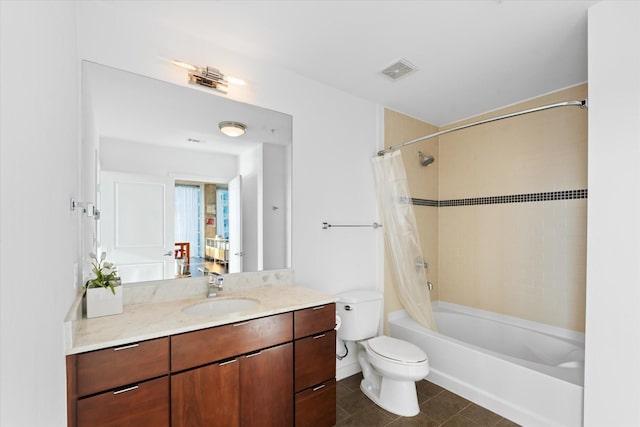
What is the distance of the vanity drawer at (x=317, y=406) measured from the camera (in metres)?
1.82

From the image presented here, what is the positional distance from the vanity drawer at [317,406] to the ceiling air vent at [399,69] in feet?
7.43

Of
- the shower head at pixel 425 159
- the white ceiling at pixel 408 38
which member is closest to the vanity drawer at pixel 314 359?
the white ceiling at pixel 408 38

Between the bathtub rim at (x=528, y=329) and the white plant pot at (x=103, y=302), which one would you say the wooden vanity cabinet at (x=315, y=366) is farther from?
the bathtub rim at (x=528, y=329)

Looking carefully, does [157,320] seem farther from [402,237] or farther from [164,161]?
[402,237]

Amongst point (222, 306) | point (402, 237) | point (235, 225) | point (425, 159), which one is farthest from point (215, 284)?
point (425, 159)

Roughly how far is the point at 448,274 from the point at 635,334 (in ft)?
6.44

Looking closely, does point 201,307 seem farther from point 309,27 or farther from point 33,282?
point 309,27

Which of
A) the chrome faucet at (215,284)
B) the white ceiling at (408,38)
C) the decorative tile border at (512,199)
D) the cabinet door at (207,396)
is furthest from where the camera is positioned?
the decorative tile border at (512,199)

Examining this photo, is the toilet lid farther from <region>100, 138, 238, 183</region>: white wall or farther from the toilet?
<region>100, 138, 238, 183</region>: white wall

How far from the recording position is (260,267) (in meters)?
2.25

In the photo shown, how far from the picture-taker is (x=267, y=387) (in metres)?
1.67

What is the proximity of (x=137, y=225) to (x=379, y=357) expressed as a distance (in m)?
1.85

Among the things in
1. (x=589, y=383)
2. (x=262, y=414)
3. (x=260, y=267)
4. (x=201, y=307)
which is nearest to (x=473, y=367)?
(x=589, y=383)

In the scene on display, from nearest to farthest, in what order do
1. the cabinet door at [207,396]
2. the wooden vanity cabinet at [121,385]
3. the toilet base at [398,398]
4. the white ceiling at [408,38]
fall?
the wooden vanity cabinet at [121,385], the cabinet door at [207,396], the white ceiling at [408,38], the toilet base at [398,398]
